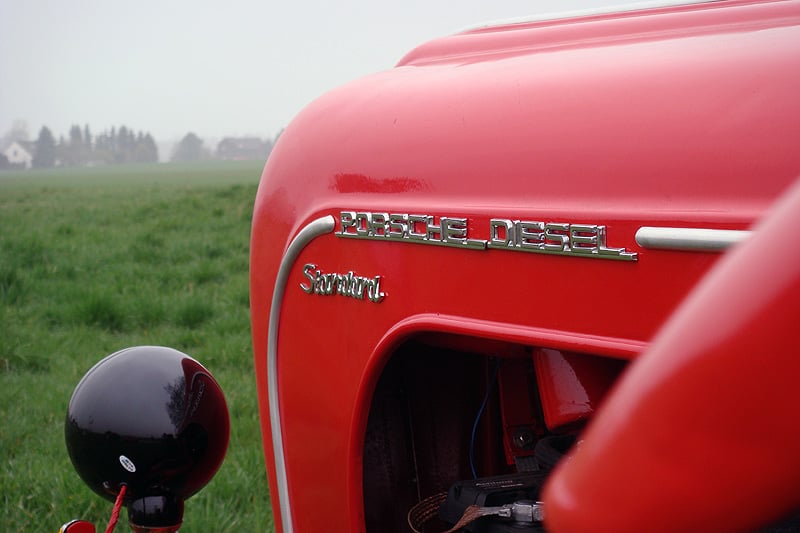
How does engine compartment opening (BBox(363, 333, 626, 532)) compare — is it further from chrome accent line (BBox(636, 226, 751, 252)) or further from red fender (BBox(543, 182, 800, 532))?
red fender (BBox(543, 182, 800, 532))

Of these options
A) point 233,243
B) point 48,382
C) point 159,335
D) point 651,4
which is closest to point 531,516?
point 651,4

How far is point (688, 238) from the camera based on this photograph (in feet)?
3.30

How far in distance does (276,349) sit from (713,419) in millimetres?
1236

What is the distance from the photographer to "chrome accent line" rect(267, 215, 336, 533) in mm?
1584

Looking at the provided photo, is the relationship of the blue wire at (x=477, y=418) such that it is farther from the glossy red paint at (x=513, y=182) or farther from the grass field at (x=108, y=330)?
the grass field at (x=108, y=330)

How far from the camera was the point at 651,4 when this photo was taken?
1.46 meters

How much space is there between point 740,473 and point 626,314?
524mm

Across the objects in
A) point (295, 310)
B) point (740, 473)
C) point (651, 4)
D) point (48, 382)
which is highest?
point (651, 4)

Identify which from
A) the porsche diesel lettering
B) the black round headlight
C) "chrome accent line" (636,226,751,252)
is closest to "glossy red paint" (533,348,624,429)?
the porsche diesel lettering

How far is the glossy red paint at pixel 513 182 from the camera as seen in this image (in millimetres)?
1035

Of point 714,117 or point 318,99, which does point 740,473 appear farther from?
point 318,99

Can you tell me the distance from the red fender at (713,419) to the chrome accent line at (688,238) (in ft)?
1.28

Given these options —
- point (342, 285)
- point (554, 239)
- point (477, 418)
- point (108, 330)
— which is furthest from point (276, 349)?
point (108, 330)

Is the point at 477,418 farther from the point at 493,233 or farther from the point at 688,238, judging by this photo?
the point at 688,238
